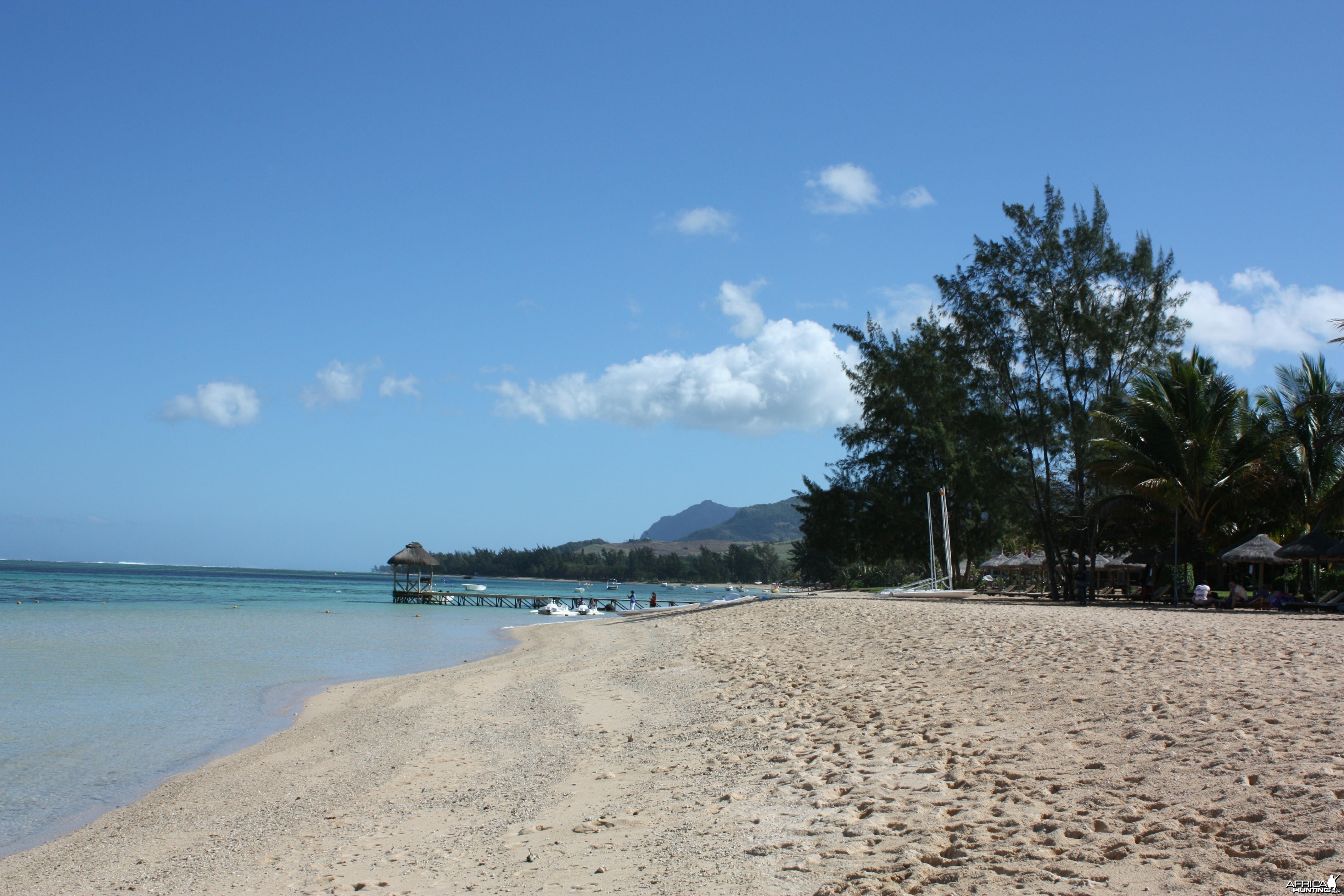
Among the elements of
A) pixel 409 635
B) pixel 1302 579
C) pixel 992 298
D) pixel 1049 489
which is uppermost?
pixel 992 298

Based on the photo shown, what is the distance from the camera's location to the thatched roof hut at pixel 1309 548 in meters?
18.2

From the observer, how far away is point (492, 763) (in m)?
7.33

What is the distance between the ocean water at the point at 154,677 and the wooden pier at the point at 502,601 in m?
7.19

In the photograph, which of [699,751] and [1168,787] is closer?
[1168,787]

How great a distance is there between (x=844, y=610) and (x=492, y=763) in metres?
12.4

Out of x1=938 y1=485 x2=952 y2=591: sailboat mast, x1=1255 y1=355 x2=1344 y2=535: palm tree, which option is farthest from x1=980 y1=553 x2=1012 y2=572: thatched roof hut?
x1=1255 y1=355 x2=1344 y2=535: palm tree

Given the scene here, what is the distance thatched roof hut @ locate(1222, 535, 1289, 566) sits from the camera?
20.3m

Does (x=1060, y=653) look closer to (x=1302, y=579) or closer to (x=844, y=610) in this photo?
(x=844, y=610)

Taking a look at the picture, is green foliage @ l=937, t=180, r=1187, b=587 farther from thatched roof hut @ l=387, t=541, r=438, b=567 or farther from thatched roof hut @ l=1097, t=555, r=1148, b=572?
thatched roof hut @ l=387, t=541, r=438, b=567

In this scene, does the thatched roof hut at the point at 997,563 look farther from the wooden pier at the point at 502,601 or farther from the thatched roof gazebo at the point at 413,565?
the thatched roof gazebo at the point at 413,565

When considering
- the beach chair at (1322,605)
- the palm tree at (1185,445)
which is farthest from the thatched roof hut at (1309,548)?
the palm tree at (1185,445)

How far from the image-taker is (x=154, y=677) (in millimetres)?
14945

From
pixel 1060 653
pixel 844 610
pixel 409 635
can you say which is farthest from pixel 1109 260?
pixel 409 635

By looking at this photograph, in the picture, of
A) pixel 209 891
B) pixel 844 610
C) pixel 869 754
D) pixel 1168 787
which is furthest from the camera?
pixel 844 610
